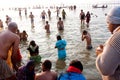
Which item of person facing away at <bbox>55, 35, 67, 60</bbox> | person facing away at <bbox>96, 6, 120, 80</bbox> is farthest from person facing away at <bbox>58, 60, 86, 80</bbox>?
person facing away at <bbox>55, 35, 67, 60</bbox>

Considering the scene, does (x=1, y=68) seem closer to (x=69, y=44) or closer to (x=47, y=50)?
(x=47, y=50)

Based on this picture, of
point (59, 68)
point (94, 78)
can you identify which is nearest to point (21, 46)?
point (59, 68)

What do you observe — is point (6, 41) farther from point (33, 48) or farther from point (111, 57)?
point (33, 48)

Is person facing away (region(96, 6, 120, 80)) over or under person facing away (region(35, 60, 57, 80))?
over

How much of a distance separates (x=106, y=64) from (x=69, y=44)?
42.3ft

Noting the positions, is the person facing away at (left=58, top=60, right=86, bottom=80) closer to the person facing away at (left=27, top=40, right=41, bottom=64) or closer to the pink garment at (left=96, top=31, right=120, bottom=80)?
the pink garment at (left=96, top=31, right=120, bottom=80)

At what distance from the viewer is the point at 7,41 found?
19.1ft

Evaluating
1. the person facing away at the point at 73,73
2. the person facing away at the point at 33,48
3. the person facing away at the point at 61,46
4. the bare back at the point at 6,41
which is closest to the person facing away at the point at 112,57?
the person facing away at the point at 73,73

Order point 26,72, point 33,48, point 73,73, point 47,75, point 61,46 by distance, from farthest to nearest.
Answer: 1. point 61,46
2. point 33,48
3. point 47,75
4. point 26,72
5. point 73,73

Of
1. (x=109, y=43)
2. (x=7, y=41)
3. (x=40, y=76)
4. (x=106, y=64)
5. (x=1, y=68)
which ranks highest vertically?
(x=109, y=43)

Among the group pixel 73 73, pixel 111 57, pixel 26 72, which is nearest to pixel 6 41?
pixel 26 72

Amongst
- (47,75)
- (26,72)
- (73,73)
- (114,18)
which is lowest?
(47,75)

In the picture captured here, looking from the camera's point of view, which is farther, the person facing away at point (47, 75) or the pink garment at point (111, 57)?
the person facing away at point (47, 75)

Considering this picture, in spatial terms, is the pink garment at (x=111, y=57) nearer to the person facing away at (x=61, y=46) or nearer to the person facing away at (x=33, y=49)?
the person facing away at (x=33, y=49)
